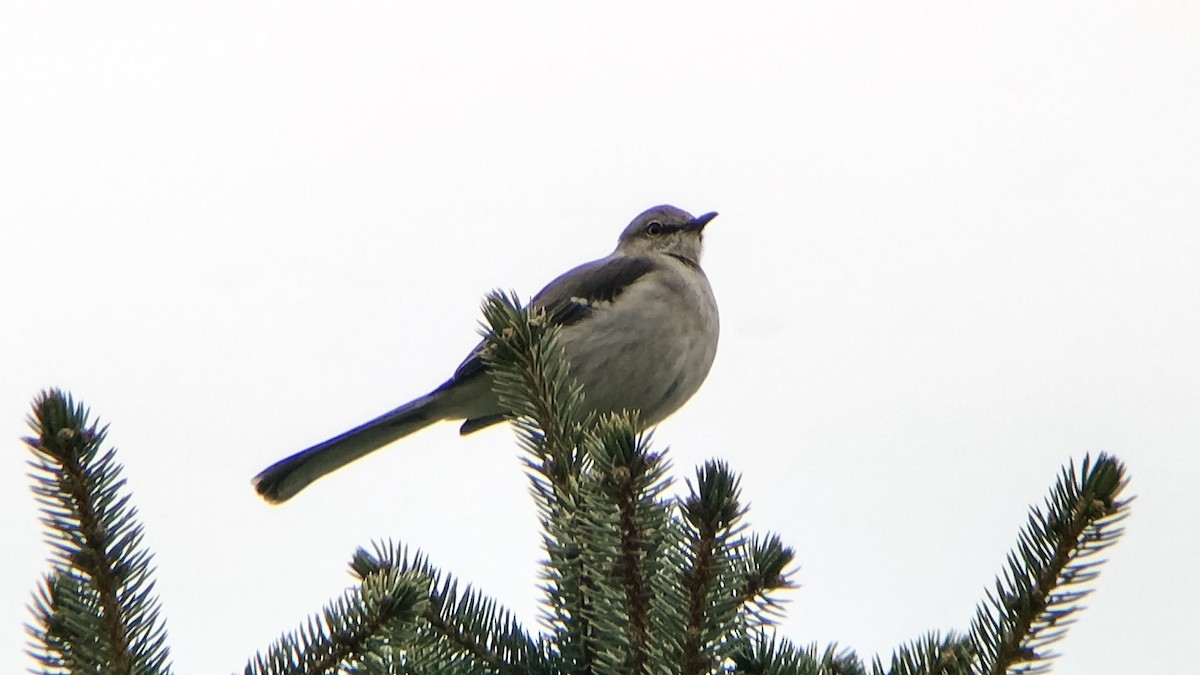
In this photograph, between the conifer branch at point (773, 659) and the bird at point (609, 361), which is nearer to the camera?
the conifer branch at point (773, 659)

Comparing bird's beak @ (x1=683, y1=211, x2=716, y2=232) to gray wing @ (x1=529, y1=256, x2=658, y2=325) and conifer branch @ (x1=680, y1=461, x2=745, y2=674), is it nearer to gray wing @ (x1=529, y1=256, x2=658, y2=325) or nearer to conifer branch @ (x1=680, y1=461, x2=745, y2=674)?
gray wing @ (x1=529, y1=256, x2=658, y2=325)

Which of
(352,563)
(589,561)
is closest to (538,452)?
(352,563)

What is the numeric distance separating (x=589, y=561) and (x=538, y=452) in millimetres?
965

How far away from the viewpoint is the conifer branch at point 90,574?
229 cm

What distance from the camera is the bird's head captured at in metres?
8.64

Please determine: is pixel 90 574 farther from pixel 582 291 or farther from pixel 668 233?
pixel 668 233

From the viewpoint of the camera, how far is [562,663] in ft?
10.0

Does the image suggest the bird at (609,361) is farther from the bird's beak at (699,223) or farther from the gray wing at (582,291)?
the bird's beak at (699,223)

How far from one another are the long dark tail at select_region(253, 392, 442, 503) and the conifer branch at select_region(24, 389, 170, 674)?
3.90m

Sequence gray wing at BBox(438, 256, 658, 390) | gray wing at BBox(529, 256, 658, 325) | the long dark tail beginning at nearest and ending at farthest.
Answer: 1. the long dark tail
2. gray wing at BBox(438, 256, 658, 390)
3. gray wing at BBox(529, 256, 658, 325)

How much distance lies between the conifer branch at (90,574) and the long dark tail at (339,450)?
3.90m

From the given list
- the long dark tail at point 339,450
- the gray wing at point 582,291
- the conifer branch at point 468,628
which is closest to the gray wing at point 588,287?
the gray wing at point 582,291

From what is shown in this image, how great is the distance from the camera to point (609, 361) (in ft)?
22.2

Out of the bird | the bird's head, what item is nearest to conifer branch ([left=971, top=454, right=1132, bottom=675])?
the bird
